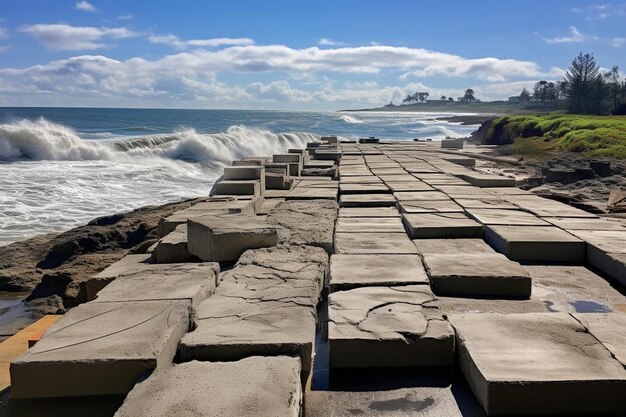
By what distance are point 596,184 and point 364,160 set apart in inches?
193

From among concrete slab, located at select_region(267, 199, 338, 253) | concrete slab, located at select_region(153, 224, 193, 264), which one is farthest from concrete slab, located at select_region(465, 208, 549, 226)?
concrete slab, located at select_region(153, 224, 193, 264)

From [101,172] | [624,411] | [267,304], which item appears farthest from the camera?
[101,172]

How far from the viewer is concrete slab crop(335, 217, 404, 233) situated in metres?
4.82

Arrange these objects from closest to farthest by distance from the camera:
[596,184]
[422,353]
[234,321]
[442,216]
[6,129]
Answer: [422,353] < [234,321] < [442,216] < [596,184] < [6,129]

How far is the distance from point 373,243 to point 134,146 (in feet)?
79.8

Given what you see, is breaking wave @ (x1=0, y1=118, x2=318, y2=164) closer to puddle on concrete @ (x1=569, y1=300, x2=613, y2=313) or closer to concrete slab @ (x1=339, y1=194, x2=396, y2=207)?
concrete slab @ (x1=339, y1=194, x2=396, y2=207)

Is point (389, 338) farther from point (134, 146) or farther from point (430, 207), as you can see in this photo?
point (134, 146)

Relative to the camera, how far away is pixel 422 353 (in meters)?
2.53

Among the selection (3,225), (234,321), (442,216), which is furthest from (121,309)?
(3,225)

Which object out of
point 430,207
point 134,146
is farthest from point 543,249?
point 134,146

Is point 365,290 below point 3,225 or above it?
above

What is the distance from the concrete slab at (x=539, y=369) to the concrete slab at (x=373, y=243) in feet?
4.73

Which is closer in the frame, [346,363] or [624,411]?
[624,411]

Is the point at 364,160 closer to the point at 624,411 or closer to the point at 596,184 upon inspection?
the point at 596,184
